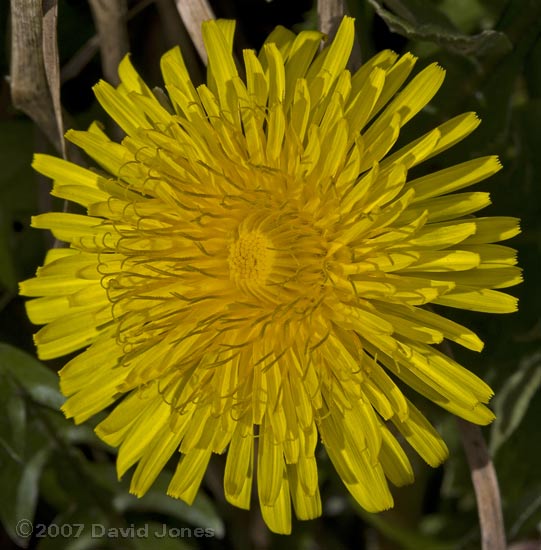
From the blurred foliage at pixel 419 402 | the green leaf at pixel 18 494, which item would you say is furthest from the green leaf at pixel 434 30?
the green leaf at pixel 18 494

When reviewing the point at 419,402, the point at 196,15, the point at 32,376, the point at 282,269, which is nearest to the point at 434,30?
the point at 196,15

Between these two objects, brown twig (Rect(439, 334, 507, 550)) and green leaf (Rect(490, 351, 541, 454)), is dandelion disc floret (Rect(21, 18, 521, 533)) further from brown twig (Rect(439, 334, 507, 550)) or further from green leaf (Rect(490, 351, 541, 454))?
green leaf (Rect(490, 351, 541, 454))

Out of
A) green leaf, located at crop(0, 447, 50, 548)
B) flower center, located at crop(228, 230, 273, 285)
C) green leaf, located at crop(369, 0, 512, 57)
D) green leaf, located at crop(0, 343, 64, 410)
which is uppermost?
green leaf, located at crop(369, 0, 512, 57)

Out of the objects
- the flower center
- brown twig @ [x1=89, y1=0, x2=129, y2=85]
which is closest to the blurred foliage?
brown twig @ [x1=89, y1=0, x2=129, y2=85]

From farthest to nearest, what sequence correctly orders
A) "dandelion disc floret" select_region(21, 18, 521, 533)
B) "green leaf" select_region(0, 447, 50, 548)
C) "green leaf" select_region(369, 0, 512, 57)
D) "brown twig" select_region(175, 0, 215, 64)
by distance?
"green leaf" select_region(0, 447, 50, 548) → "brown twig" select_region(175, 0, 215, 64) → "green leaf" select_region(369, 0, 512, 57) → "dandelion disc floret" select_region(21, 18, 521, 533)

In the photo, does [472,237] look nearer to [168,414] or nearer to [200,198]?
[200,198]

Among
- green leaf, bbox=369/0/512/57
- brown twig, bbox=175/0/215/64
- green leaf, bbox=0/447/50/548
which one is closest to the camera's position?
green leaf, bbox=369/0/512/57
